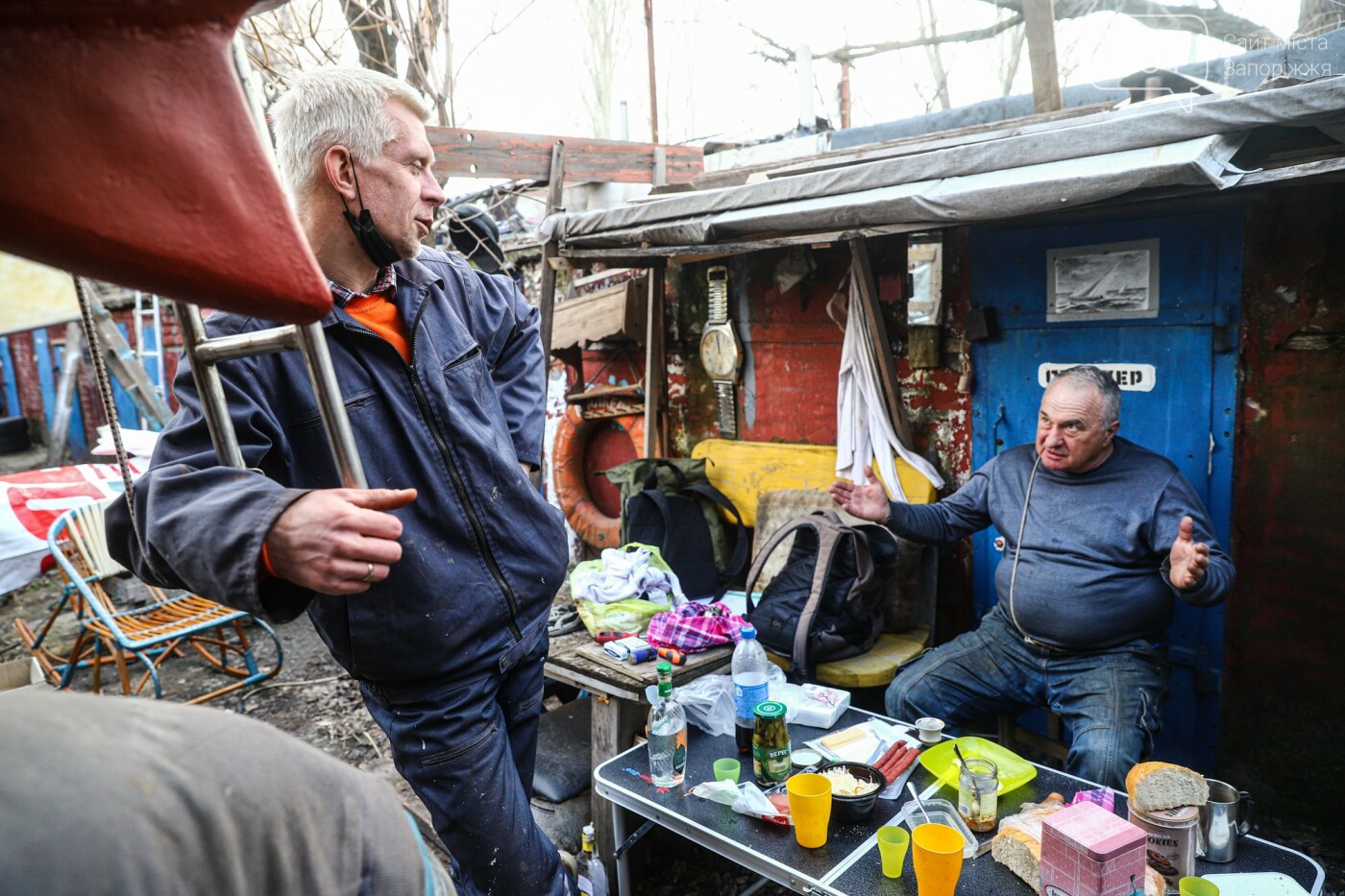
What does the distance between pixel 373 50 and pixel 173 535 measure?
19.3ft

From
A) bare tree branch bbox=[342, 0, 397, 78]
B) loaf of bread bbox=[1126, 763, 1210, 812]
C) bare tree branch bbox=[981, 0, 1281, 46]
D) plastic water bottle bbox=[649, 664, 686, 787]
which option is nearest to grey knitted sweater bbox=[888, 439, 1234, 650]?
loaf of bread bbox=[1126, 763, 1210, 812]

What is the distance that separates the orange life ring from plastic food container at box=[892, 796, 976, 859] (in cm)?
400

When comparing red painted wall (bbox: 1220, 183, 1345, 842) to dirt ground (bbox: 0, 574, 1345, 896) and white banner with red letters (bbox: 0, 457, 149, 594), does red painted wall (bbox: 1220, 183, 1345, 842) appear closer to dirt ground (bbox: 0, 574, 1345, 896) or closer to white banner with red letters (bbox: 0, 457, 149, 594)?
dirt ground (bbox: 0, 574, 1345, 896)

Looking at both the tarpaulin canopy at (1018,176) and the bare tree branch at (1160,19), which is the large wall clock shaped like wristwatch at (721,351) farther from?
the bare tree branch at (1160,19)

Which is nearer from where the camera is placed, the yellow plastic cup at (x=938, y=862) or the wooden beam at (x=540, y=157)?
the yellow plastic cup at (x=938, y=862)

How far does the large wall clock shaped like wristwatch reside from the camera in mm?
5184

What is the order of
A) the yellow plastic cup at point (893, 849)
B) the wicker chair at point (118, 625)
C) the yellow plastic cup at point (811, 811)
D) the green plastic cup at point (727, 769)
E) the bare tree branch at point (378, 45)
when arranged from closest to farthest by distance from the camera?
the yellow plastic cup at point (893, 849), the yellow plastic cup at point (811, 811), the green plastic cup at point (727, 769), the wicker chair at point (118, 625), the bare tree branch at point (378, 45)

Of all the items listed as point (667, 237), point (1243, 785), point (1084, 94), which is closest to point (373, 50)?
point (667, 237)

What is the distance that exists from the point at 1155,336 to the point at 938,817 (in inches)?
91.7

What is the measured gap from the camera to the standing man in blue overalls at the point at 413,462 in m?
1.79

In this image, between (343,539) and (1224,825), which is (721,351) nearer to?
(1224,825)

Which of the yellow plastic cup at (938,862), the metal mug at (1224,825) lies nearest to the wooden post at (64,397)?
the yellow plastic cup at (938,862)

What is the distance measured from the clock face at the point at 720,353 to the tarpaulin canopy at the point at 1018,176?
1022 mm

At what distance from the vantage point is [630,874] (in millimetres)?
3197
